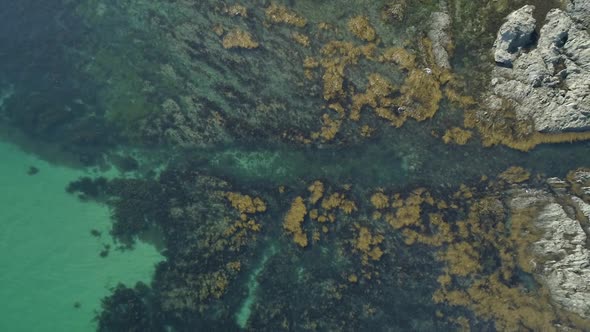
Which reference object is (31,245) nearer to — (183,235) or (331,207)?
(183,235)

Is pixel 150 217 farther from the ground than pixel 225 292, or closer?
farther from the ground

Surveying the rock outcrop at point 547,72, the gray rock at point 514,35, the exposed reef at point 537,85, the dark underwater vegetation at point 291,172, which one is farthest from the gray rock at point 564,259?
the gray rock at point 514,35

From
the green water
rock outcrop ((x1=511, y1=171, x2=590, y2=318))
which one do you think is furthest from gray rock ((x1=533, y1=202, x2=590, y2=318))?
the green water

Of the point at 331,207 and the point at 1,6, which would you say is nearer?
the point at 331,207

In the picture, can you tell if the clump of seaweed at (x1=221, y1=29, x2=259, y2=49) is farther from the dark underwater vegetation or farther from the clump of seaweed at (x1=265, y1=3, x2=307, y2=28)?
the clump of seaweed at (x1=265, y1=3, x2=307, y2=28)

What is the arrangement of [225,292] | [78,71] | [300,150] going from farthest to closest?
1. [78,71]
2. [300,150]
3. [225,292]

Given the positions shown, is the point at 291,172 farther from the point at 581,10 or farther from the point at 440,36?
the point at 581,10

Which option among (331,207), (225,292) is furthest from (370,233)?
(225,292)
